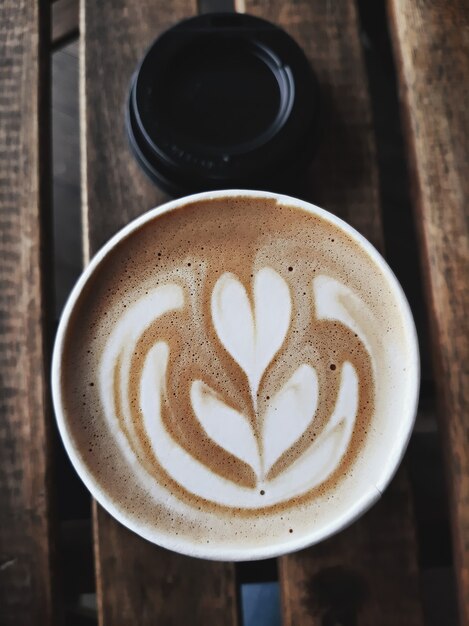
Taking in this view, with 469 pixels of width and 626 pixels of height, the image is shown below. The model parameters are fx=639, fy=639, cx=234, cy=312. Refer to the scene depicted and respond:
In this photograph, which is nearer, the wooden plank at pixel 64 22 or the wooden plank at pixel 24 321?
the wooden plank at pixel 24 321

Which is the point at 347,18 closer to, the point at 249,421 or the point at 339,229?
the point at 339,229

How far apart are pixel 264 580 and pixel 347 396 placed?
0.32 meters

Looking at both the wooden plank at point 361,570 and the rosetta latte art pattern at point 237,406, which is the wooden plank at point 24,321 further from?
the wooden plank at point 361,570

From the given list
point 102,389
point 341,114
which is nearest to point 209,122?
point 341,114

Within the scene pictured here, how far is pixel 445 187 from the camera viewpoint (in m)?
0.69

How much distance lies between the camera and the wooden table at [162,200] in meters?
0.64

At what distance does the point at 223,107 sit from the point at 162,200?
0.38 ft

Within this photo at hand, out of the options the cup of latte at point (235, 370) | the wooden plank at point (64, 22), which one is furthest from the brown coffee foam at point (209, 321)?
the wooden plank at point (64, 22)

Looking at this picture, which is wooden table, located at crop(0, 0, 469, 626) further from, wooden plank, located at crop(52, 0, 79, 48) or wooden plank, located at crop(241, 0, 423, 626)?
wooden plank, located at crop(52, 0, 79, 48)

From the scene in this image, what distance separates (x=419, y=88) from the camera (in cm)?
70

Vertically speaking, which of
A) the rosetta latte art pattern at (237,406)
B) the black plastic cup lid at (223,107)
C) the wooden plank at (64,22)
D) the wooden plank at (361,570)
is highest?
the wooden plank at (64,22)

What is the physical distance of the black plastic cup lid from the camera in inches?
24.9

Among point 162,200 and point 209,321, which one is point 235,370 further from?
point 162,200

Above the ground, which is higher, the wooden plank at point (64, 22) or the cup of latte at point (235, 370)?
the wooden plank at point (64, 22)
